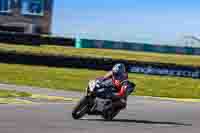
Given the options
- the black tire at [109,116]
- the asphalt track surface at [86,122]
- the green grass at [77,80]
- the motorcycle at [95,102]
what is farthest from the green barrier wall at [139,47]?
the motorcycle at [95,102]

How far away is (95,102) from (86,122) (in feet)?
2.18

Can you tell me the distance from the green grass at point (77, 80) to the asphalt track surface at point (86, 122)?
34.9 feet

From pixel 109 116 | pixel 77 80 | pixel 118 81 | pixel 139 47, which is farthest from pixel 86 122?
pixel 139 47

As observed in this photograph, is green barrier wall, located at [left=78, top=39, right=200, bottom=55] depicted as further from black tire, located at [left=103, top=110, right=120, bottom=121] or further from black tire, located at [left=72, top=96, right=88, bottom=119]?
black tire, located at [left=72, top=96, right=88, bottom=119]

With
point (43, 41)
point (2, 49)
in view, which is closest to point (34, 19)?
point (43, 41)

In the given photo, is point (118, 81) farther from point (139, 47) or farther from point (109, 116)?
point (139, 47)

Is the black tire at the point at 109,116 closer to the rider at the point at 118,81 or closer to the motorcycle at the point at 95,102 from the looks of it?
the motorcycle at the point at 95,102

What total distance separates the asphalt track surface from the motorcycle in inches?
9.0

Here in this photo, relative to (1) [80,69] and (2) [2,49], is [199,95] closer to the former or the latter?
(1) [80,69]

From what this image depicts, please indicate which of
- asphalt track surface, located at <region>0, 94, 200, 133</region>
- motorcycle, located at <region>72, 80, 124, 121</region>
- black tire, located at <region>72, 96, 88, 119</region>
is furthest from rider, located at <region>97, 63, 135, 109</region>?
black tire, located at <region>72, 96, 88, 119</region>

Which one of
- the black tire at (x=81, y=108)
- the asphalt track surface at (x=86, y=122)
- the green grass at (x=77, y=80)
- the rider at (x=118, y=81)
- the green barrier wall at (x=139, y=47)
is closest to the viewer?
the asphalt track surface at (x=86, y=122)

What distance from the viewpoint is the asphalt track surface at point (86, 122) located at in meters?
12.2

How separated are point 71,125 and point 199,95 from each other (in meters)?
18.1

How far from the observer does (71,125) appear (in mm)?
12953
